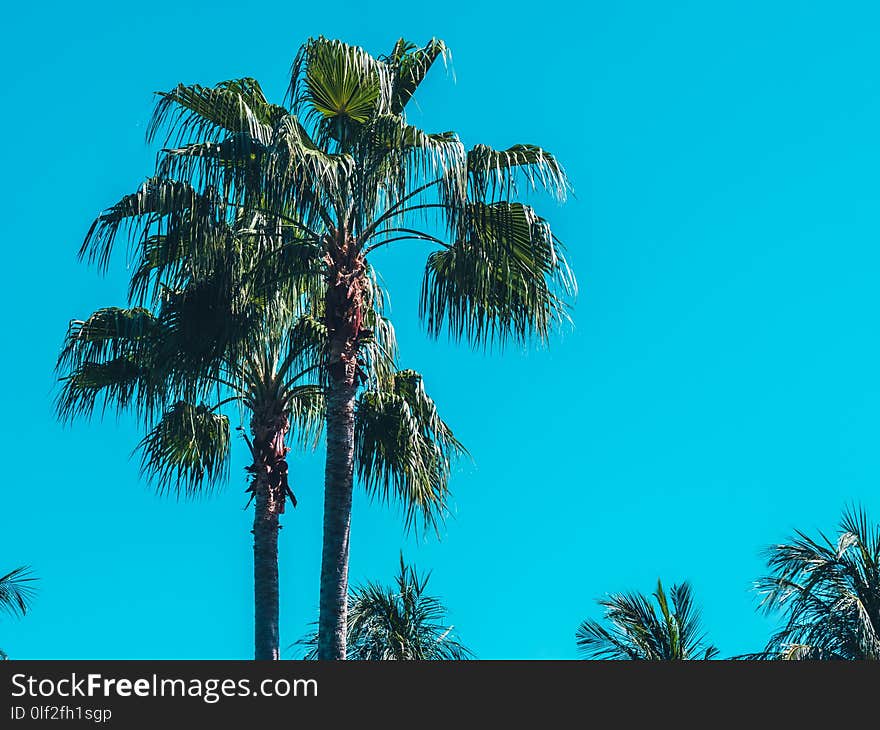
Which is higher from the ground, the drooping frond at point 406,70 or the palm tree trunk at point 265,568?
the drooping frond at point 406,70

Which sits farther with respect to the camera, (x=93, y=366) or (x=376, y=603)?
(x=376, y=603)

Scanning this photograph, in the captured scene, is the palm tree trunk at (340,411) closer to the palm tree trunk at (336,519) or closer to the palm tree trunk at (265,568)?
the palm tree trunk at (336,519)

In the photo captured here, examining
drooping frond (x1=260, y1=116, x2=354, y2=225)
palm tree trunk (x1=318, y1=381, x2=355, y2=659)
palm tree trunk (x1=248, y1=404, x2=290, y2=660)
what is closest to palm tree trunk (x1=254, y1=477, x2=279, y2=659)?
palm tree trunk (x1=248, y1=404, x2=290, y2=660)

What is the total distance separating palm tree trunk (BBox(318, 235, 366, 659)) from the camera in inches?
535

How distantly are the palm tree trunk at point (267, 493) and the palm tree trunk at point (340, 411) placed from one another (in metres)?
2.32

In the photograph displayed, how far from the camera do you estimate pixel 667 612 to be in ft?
53.2

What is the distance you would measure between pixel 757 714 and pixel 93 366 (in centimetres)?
993

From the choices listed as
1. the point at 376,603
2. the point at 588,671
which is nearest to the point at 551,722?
the point at 588,671

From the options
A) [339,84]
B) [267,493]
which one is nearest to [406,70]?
[339,84]

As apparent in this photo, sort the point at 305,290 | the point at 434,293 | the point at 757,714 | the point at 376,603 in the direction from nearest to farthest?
the point at 757,714 → the point at 434,293 → the point at 305,290 → the point at 376,603

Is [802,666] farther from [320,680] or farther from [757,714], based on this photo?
[320,680]

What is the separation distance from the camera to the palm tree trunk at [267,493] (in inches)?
635

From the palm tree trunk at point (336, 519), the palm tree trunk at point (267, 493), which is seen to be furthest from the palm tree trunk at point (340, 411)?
the palm tree trunk at point (267, 493)

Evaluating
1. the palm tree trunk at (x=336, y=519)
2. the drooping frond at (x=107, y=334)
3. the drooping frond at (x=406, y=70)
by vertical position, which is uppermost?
the drooping frond at (x=406, y=70)
